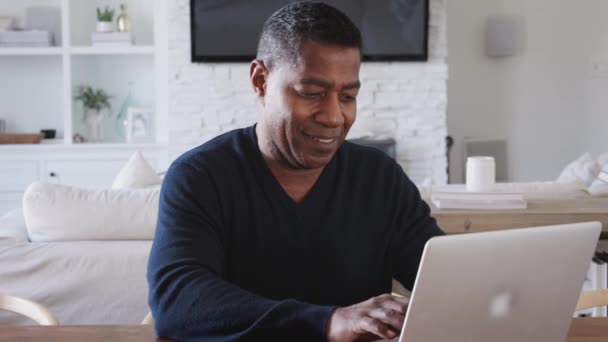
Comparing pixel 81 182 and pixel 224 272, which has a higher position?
pixel 224 272

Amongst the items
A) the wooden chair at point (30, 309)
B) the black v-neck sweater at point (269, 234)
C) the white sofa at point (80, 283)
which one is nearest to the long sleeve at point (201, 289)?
the black v-neck sweater at point (269, 234)

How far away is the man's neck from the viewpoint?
140 centimetres

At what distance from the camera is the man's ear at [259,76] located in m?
1.35

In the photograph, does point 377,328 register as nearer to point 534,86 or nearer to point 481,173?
point 481,173

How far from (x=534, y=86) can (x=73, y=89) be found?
3141mm

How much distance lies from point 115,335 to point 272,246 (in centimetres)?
29

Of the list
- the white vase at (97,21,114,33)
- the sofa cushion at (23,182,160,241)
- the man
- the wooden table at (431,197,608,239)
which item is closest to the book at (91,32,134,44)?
the white vase at (97,21,114,33)

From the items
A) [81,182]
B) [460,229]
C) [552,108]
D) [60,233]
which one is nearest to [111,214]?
[60,233]

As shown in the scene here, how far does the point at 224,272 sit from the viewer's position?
4.49 feet

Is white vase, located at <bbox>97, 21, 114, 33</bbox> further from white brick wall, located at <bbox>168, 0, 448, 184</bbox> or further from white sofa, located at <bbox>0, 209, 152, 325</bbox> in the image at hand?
white sofa, located at <bbox>0, 209, 152, 325</bbox>

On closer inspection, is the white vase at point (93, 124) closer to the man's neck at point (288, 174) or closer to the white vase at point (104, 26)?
the white vase at point (104, 26)

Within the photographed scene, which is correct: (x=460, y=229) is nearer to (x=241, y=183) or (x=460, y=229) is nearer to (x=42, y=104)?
(x=241, y=183)

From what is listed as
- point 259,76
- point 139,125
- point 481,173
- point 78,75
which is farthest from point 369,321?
point 78,75

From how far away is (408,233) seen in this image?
146cm
